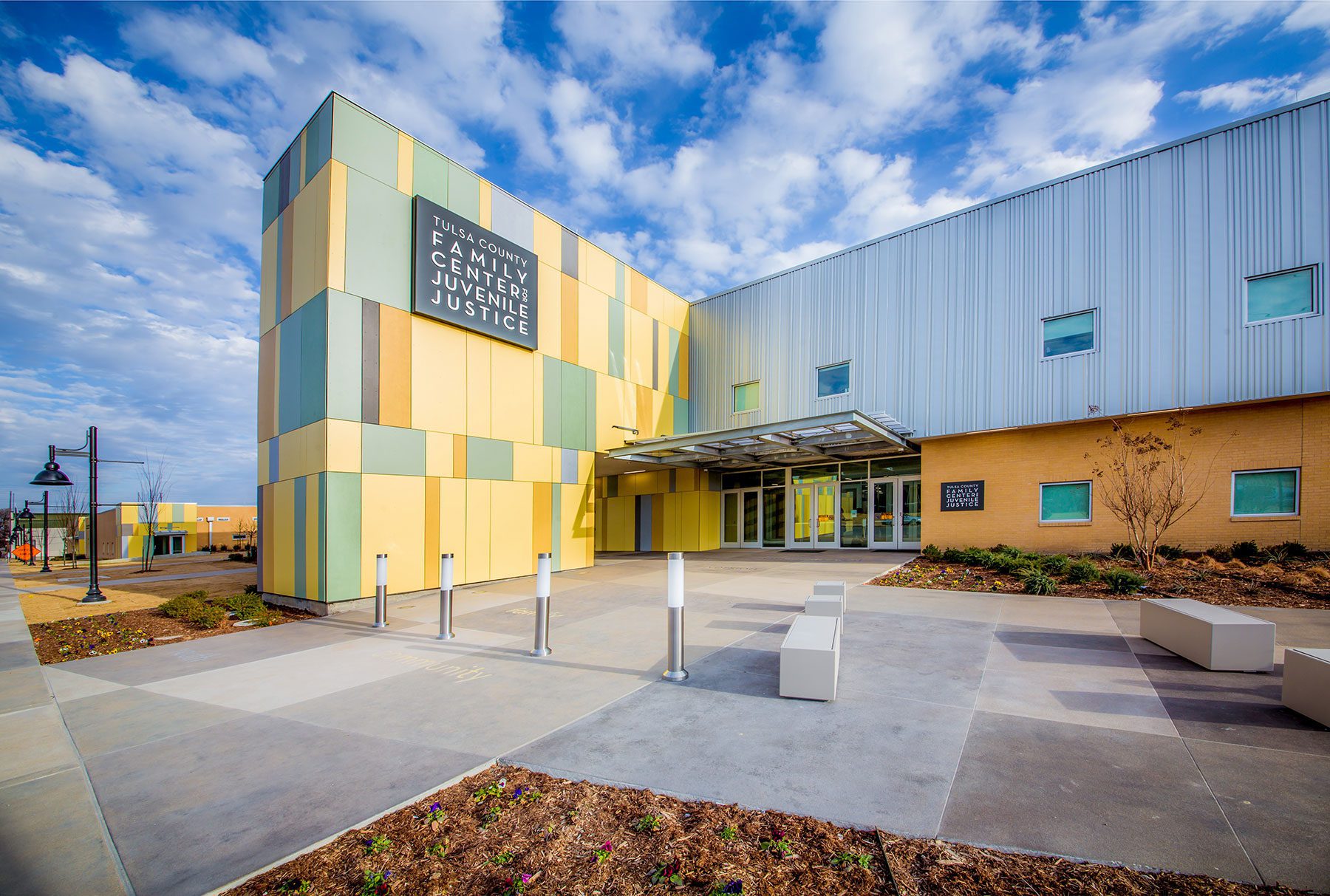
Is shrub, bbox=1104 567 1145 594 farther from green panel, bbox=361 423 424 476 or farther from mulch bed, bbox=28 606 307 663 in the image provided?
mulch bed, bbox=28 606 307 663

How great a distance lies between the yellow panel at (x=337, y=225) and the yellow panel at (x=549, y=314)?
16.2 ft

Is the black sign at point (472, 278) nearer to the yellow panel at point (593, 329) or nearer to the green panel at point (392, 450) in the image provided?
the yellow panel at point (593, 329)

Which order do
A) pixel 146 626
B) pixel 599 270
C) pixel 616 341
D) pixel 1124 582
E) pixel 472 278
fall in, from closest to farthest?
1. pixel 146 626
2. pixel 1124 582
3. pixel 472 278
4. pixel 599 270
5. pixel 616 341

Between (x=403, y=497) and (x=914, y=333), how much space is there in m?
15.1

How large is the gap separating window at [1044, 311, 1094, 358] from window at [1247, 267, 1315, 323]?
286 cm

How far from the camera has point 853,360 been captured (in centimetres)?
1861

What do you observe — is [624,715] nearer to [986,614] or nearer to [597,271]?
[986,614]

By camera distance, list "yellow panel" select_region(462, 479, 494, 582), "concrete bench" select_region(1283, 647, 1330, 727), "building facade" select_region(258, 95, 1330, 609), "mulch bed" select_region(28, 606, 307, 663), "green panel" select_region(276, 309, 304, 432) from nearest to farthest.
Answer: "concrete bench" select_region(1283, 647, 1330, 727) → "mulch bed" select_region(28, 606, 307, 663) → "building facade" select_region(258, 95, 1330, 609) → "green panel" select_region(276, 309, 304, 432) → "yellow panel" select_region(462, 479, 494, 582)

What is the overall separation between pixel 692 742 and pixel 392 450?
9.91 metres

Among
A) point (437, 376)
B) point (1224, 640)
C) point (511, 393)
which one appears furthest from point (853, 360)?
point (1224, 640)

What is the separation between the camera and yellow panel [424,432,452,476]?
40.6 feet

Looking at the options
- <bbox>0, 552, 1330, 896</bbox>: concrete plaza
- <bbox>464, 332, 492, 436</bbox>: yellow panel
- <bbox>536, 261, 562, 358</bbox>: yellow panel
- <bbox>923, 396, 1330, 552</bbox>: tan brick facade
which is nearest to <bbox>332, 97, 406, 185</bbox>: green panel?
<bbox>464, 332, 492, 436</bbox>: yellow panel

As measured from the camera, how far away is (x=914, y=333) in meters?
17.4

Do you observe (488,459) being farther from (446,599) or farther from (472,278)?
(446,599)
